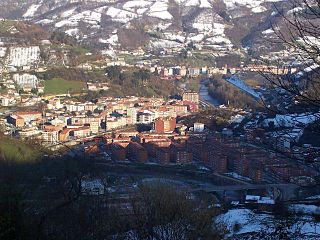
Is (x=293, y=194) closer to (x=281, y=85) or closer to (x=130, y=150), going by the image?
(x=130, y=150)

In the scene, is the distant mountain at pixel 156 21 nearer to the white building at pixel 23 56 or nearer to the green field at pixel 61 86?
the white building at pixel 23 56

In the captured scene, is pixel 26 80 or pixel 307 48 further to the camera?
pixel 26 80

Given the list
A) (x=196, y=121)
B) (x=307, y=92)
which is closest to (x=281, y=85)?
(x=307, y=92)

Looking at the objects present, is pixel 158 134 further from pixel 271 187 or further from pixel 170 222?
pixel 170 222

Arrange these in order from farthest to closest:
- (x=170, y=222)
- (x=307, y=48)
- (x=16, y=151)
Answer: (x=16, y=151) < (x=170, y=222) < (x=307, y=48)

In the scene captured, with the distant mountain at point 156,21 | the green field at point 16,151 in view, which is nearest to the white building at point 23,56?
the distant mountain at point 156,21

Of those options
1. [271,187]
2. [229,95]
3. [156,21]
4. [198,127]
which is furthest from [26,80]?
[156,21]
